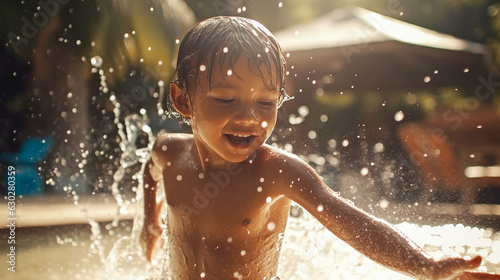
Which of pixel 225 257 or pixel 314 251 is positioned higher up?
pixel 225 257

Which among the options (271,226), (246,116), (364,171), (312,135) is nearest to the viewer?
(246,116)

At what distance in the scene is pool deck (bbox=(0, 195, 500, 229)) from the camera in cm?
489

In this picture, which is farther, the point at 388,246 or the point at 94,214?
the point at 94,214

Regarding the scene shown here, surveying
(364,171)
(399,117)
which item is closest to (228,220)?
(364,171)

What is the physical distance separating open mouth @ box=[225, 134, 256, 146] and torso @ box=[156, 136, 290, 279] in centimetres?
19

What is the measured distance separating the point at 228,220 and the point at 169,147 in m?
0.61

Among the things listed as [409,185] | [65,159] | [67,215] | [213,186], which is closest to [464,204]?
[409,185]

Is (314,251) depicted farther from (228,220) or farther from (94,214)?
(94,214)

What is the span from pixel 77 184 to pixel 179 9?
3552 millimetres

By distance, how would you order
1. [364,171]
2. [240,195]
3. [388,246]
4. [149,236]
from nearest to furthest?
[388,246], [240,195], [149,236], [364,171]

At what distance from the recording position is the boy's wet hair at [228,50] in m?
1.87

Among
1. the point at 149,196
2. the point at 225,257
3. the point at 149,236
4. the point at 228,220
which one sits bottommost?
the point at 149,236

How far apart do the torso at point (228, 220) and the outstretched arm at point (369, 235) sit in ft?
0.49

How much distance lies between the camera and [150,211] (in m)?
2.83
